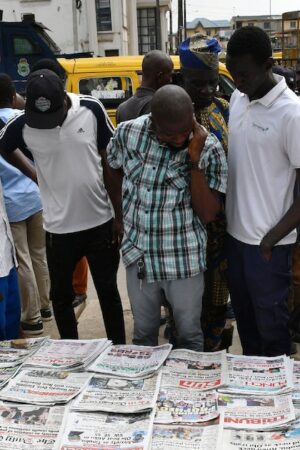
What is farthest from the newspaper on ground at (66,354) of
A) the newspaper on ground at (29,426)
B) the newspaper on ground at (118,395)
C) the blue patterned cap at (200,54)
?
the blue patterned cap at (200,54)

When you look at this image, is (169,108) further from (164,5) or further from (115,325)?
(164,5)

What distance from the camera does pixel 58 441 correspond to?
1.72 metres

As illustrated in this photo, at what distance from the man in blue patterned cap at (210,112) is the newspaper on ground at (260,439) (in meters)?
0.82

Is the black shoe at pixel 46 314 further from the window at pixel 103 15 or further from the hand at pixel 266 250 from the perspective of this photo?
the window at pixel 103 15

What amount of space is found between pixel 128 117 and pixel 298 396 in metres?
1.85

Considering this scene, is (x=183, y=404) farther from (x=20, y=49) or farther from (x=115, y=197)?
(x=20, y=49)

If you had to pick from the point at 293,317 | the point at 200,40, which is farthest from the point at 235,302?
the point at 200,40

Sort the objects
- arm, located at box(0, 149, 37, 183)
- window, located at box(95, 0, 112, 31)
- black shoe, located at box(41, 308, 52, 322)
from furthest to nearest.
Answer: window, located at box(95, 0, 112, 31) < black shoe, located at box(41, 308, 52, 322) < arm, located at box(0, 149, 37, 183)

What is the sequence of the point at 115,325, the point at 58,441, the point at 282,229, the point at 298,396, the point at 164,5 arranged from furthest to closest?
the point at 164,5 < the point at 115,325 < the point at 282,229 < the point at 298,396 < the point at 58,441

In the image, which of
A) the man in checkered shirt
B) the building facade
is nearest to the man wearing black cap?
the man in checkered shirt

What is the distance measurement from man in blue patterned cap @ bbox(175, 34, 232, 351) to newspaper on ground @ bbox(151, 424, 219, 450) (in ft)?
2.66

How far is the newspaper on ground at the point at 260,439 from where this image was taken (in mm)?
1646

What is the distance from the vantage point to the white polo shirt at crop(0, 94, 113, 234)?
99.0 inches

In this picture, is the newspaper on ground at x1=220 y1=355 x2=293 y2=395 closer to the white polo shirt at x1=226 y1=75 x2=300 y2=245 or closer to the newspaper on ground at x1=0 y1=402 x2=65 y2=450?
the white polo shirt at x1=226 y1=75 x2=300 y2=245
